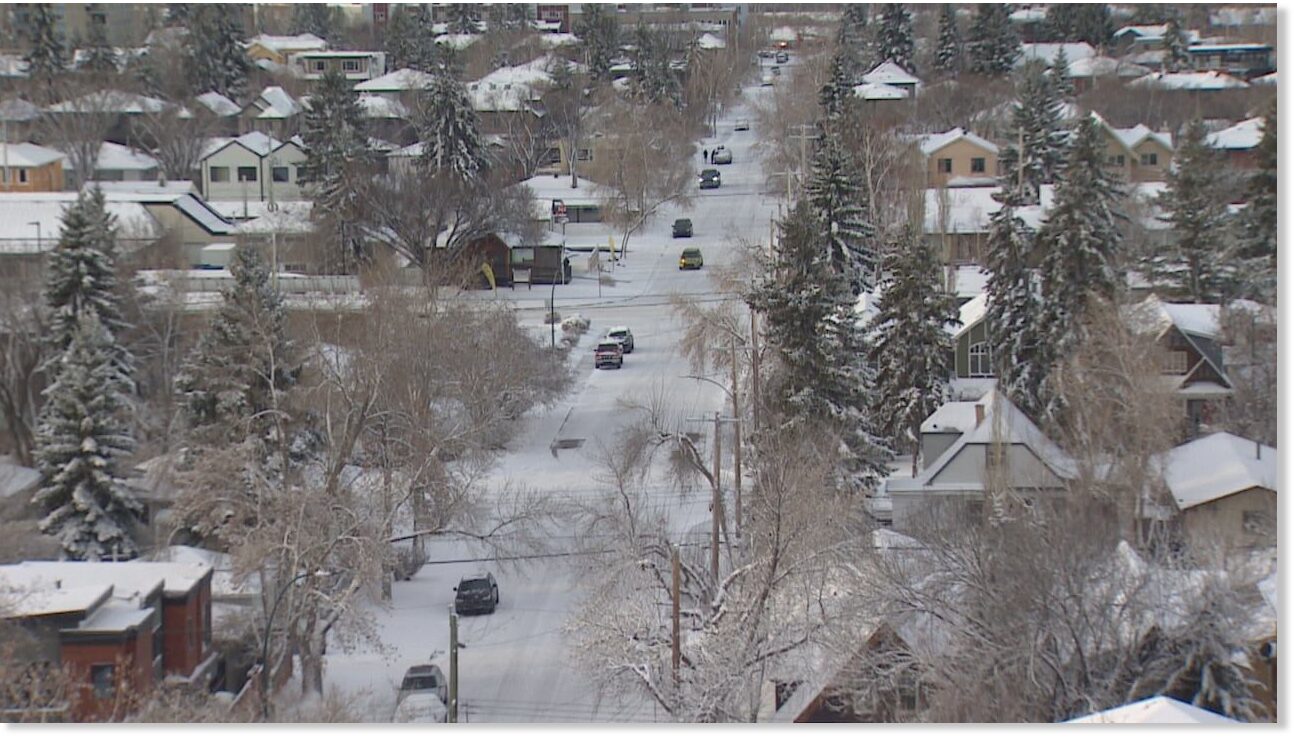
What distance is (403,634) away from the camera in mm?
9273

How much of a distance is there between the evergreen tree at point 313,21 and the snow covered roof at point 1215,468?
13615 millimetres

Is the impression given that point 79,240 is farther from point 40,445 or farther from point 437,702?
point 437,702

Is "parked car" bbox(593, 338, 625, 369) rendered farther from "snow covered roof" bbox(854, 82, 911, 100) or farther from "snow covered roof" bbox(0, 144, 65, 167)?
"snow covered roof" bbox(0, 144, 65, 167)

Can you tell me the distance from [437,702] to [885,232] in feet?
25.1

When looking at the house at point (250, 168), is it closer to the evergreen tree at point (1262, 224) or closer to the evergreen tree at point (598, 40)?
the evergreen tree at point (598, 40)

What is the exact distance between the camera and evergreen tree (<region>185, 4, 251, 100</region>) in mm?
19984

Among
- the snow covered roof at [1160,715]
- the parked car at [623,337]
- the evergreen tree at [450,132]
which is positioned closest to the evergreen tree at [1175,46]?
the parked car at [623,337]

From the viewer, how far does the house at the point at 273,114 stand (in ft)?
65.8

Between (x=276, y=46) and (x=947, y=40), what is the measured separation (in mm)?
9875

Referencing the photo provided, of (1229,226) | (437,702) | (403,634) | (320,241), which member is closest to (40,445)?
(403,634)

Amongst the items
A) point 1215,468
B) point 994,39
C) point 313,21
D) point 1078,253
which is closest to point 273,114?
point 313,21

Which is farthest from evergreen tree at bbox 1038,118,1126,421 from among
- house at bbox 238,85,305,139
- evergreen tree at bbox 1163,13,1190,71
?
house at bbox 238,85,305,139

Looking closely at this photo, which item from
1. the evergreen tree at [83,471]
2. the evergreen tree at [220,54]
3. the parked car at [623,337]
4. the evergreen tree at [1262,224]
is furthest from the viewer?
the evergreen tree at [220,54]

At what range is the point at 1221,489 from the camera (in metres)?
9.15
